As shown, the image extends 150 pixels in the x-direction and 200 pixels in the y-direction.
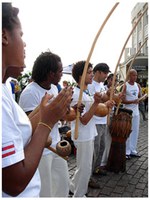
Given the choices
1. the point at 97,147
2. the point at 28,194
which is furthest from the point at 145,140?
the point at 28,194

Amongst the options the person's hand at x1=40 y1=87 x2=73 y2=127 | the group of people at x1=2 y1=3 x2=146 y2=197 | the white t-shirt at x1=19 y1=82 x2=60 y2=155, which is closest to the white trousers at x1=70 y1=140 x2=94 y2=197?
the group of people at x1=2 y1=3 x2=146 y2=197

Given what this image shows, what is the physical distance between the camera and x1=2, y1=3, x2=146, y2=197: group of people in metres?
0.96

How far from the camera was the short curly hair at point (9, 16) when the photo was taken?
1004 mm

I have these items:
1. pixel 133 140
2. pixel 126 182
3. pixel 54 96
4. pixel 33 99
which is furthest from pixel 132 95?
pixel 33 99

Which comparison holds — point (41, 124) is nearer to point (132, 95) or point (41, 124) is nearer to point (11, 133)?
point (11, 133)

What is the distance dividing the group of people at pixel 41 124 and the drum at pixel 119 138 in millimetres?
A: 211

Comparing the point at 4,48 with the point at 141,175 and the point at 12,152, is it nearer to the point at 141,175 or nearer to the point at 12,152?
the point at 12,152

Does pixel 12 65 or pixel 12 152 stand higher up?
pixel 12 65

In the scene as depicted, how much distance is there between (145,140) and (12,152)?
5913mm

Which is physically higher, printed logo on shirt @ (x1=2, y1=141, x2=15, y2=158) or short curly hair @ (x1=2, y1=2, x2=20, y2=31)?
short curly hair @ (x1=2, y1=2, x2=20, y2=31)

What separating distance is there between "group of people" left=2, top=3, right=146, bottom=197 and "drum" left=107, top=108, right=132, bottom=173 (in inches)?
8.3

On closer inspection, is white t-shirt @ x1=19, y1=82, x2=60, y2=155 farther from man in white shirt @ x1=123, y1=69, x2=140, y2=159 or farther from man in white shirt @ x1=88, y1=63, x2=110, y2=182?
man in white shirt @ x1=123, y1=69, x2=140, y2=159

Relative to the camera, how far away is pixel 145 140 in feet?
20.9

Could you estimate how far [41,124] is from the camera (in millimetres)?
1138
